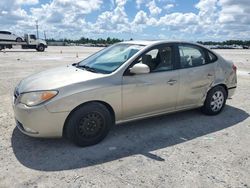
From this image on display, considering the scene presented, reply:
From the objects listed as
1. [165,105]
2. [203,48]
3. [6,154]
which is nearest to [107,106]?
[165,105]

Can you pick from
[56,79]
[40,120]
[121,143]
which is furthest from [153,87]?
A: [40,120]

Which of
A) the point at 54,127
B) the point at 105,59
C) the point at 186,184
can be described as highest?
the point at 105,59

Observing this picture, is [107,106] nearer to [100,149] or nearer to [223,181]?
[100,149]

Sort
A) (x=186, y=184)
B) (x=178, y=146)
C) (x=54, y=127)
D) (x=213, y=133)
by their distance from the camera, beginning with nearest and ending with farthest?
(x=186, y=184) → (x=54, y=127) → (x=178, y=146) → (x=213, y=133)

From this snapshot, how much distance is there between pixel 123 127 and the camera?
503 cm

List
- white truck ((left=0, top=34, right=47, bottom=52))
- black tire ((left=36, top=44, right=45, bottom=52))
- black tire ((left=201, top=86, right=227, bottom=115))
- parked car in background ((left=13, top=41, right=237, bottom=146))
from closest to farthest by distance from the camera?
parked car in background ((left=13, top=41, right=237, bottom=146))
black tire ((left=201, top=86, right=227, bottom=115))
white truck ((left=0, top=34, right=47, bottom=52))
black tire ((left=36, top=44, right=45, bottom=52))

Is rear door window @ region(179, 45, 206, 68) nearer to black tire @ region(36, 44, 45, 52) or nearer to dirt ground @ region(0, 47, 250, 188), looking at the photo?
dirt ground @ region(0, 47, 250, 188)

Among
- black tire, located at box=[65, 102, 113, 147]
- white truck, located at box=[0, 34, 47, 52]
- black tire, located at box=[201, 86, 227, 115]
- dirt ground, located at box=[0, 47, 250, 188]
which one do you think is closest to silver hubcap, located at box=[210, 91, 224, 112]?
black tire, located at box=[201, 86, 227, 115]

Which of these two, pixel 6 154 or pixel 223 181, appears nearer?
pixel 223 181

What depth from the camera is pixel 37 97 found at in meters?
3.85

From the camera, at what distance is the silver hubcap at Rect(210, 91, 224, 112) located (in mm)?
5725

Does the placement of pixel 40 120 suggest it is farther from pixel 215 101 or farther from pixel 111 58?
pixel 215 101

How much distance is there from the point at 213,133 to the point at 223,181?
63.9 inches

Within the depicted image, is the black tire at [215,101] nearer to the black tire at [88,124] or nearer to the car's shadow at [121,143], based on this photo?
the car's shadow at [121,143]
